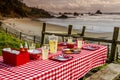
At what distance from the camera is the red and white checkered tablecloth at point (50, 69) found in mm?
3457

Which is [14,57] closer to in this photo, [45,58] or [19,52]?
[19,52]

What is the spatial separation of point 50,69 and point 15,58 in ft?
1.89

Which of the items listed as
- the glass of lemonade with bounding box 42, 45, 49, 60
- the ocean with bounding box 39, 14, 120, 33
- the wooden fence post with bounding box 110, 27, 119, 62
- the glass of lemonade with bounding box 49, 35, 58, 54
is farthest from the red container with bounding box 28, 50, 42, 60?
the ocean with bounding box 39, 14, 120, 33

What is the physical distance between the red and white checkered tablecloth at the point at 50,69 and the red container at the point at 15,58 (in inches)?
2.8

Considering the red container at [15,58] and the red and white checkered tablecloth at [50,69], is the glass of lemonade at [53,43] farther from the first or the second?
the red container at [15,58]

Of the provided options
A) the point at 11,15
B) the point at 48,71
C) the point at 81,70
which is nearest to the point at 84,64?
the point at 81,70

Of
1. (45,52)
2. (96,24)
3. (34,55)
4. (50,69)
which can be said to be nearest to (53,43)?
(45,52)

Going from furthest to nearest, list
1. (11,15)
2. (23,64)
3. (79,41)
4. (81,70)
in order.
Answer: (11,15)
(79,41)
(81,70)
(23,64)

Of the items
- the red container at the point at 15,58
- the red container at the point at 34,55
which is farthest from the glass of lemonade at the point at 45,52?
the red container at the point at 15,58

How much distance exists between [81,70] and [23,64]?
145 centimetres

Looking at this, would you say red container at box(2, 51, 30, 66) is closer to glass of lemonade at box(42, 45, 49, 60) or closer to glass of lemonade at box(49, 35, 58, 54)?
glass of lemonade at box(42, 45, 49, 60)

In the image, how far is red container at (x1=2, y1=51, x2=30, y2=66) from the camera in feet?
12.4

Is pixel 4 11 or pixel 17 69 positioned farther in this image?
pixel 4 11

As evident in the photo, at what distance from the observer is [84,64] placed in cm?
498
